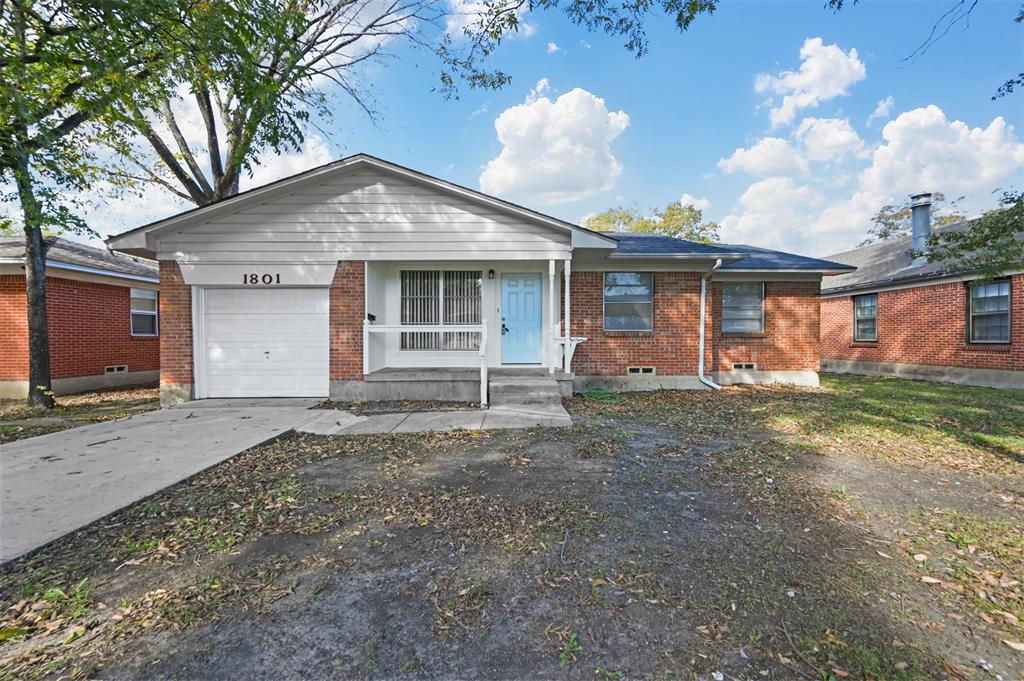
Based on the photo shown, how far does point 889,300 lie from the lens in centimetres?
1403

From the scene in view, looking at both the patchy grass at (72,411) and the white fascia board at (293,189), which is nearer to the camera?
the patchy grass at (72,411)

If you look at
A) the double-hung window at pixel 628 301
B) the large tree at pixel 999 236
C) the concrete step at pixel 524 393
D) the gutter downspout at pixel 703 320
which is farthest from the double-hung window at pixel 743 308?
the concrete step at pixel 524 393

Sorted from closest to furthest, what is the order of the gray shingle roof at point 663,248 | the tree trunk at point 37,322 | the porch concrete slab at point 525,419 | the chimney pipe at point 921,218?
the porch concrete slab at point 525,419, the tree trunk at point 37,322, the gray shingle roof at point 663,248, the chimney pipe at point 921,218

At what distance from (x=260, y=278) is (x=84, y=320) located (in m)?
6.54

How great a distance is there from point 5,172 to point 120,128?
3303 mm

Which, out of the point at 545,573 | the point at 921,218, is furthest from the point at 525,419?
the point at 921,218

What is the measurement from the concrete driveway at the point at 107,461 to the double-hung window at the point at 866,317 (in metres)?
17.4

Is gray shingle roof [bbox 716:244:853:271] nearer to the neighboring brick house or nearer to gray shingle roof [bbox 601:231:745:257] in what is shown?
gray shingle roof [bbox 601:231:745:257]

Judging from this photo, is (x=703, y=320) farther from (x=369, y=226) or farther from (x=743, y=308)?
(x=369, y=226)

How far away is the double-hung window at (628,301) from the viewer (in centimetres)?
1033

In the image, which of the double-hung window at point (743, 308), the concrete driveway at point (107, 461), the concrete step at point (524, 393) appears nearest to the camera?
the concrete driveway at point (107, 461)

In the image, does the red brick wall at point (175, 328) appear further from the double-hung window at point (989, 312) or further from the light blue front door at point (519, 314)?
the double-hung window at point (989, 312)

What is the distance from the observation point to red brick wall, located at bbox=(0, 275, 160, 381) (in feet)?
33.9

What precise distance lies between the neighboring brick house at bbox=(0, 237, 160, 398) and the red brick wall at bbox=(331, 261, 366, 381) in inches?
275
